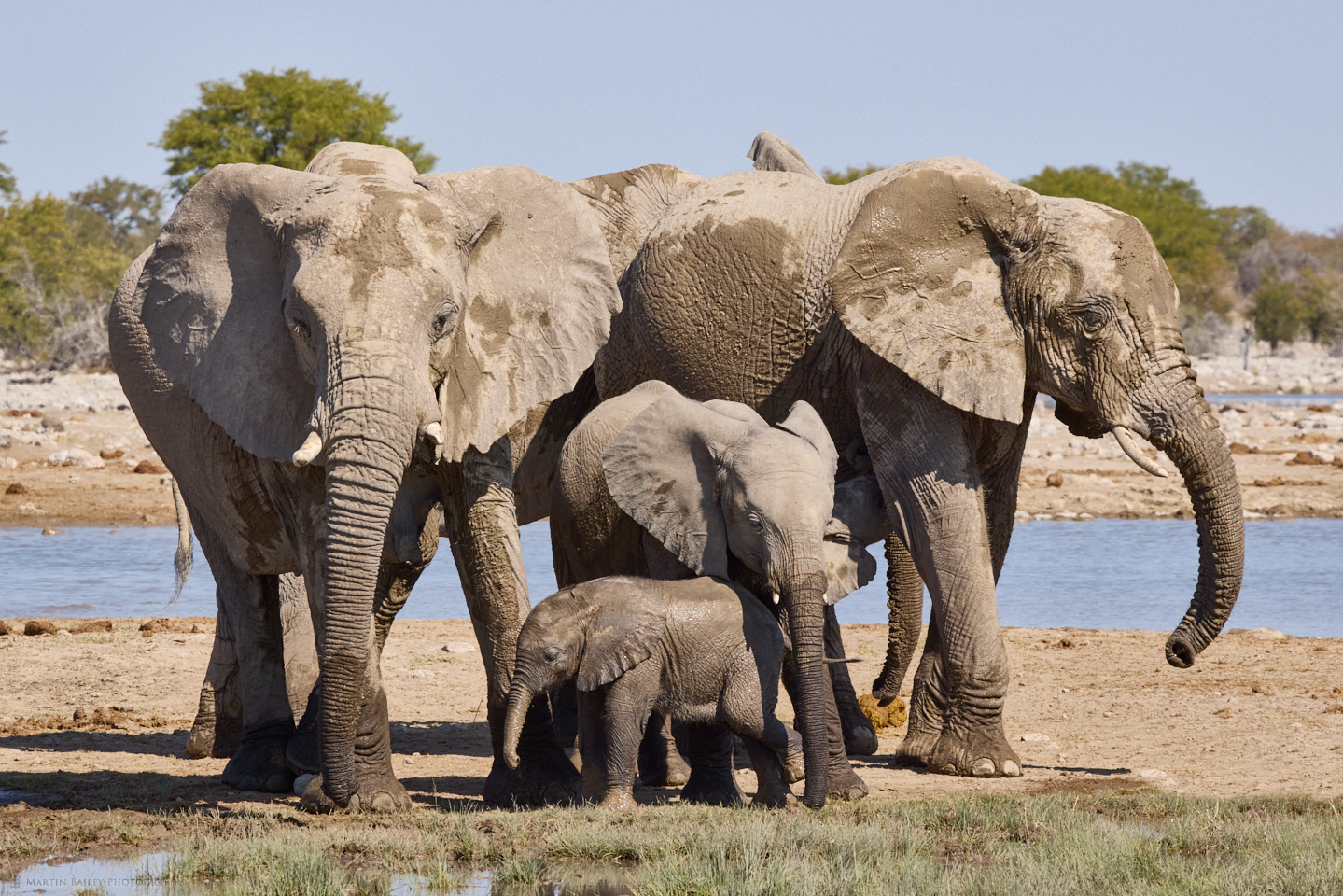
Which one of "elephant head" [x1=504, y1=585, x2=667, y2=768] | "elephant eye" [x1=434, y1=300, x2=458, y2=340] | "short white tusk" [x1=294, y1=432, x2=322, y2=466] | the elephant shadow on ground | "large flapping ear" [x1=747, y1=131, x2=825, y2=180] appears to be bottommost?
the elephant shadow on ground

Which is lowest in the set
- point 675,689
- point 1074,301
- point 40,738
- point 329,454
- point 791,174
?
point 40,738

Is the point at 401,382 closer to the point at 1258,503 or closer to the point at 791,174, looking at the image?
the point at 791,174

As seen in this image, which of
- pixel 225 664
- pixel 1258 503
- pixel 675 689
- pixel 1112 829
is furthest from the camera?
pixel 1258 503

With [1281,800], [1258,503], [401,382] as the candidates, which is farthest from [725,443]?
[1258,503]

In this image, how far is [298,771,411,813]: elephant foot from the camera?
6.04 m

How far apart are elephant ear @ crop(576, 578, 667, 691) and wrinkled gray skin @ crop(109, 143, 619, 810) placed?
0.49 metres

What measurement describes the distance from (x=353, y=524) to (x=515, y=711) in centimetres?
103

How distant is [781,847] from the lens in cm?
527

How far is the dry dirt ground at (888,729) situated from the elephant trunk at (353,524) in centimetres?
103

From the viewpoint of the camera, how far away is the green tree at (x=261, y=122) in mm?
38469

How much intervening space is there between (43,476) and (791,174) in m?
14.2

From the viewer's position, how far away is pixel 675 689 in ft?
19.9

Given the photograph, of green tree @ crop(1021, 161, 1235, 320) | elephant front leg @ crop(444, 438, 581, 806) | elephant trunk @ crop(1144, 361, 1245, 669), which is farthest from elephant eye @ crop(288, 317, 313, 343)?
green tree @ crop(1021, 161, 1235, 320)

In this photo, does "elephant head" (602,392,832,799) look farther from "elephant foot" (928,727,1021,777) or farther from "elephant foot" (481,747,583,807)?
"elephant foot" (928,727,1021,777)
